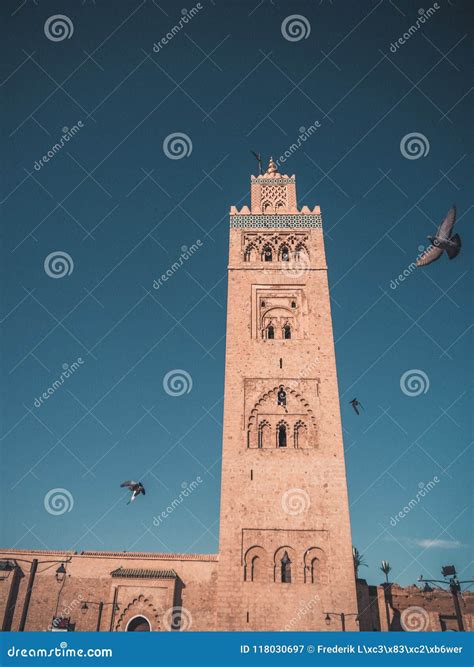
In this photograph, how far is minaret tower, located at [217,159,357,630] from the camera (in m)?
15.6

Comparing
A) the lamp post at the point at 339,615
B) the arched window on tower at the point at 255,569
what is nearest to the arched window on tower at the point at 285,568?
the arched window on tower at the point at 255,569

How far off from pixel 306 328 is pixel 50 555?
13012 mm

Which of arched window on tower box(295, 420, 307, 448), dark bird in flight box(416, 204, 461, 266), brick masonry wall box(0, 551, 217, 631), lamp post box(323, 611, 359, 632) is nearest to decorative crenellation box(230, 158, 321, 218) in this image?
arched window on tower box(295, 420, 307, 448)

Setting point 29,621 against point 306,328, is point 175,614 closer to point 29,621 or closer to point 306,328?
point 29,621

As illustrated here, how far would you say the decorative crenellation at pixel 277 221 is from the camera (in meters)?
22.9

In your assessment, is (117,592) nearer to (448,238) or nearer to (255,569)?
(255,569)

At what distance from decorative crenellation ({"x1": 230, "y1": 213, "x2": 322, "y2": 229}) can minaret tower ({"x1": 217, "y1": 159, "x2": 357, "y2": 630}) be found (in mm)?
47

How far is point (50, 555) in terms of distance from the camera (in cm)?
1848

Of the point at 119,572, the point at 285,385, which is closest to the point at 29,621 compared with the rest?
the point at 119,572

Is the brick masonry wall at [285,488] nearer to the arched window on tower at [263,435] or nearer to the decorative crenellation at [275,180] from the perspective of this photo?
the arched window on tower at [263,435]

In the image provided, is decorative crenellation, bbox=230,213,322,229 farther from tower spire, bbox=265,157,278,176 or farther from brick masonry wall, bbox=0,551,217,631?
brick masonry wall, bbox=0,551,217,631

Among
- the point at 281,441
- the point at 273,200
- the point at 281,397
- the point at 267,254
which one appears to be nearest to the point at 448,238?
the point at 281,397

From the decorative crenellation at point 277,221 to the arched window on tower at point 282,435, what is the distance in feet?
31.3
